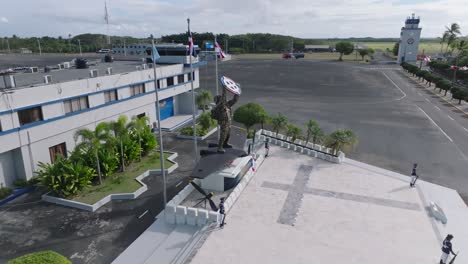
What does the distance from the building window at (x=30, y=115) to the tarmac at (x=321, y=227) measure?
15.0 m

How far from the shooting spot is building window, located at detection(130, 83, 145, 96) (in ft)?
129

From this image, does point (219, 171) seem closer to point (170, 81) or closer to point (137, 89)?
point (137, 89)

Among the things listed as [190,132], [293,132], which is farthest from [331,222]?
[190,132]

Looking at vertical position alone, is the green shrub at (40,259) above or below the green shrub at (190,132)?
above

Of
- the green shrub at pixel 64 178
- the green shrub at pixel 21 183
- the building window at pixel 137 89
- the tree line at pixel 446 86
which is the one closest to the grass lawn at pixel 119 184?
the green shrub at pixel 64 178

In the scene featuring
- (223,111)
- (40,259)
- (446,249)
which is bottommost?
(446,249)

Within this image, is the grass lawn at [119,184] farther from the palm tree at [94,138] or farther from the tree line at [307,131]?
the tree line at [307,131]

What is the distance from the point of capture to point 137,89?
133 feet

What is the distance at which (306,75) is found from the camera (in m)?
101

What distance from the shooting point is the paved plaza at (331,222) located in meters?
17.7

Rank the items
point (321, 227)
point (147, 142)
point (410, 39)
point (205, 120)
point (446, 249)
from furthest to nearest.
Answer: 1. point (410, 39)
2. point (205, 120)
3. point (147, 142)
4. point (321, 227)
5. point (446, 249)

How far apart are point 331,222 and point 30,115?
25.9 metres

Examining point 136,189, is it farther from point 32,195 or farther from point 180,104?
point 180,104

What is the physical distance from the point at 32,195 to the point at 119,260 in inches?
512
